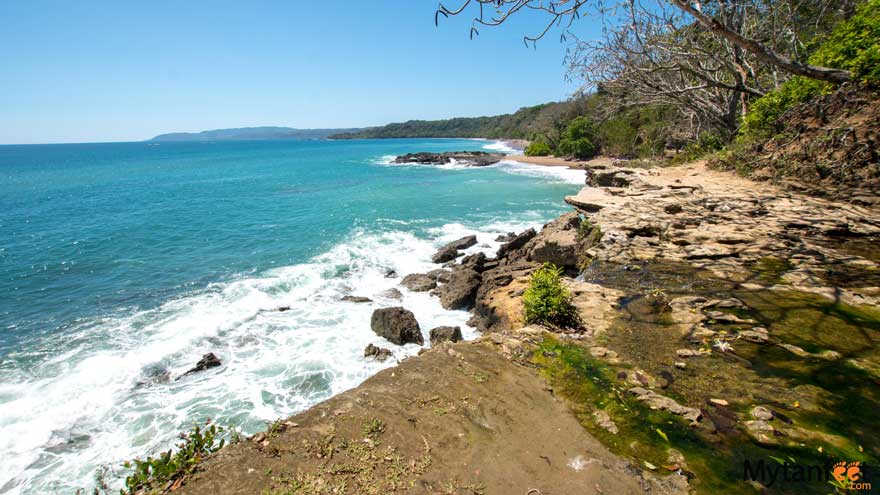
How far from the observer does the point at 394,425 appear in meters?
3.68

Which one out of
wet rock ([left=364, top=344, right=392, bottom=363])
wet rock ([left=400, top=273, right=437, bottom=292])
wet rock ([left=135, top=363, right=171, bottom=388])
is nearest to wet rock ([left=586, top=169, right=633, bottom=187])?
wet rock ([left=400, top=273, right=437, bottom=292])

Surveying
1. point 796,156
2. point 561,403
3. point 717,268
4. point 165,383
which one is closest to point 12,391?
point 165,383

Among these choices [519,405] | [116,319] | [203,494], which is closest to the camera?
[203,494]

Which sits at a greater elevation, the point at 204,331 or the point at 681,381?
the point at 681,381

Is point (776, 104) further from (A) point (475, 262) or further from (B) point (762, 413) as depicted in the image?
(B) point (762, 413)

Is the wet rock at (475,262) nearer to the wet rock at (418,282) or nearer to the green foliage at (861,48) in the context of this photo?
the wet rock at (418,282)

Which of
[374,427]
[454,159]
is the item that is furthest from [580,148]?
[374,427]

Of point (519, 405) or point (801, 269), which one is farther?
point (801, 269)

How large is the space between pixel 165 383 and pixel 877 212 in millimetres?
16316

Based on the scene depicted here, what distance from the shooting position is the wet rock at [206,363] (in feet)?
30.4

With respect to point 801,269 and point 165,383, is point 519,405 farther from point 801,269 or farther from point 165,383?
point 165,383

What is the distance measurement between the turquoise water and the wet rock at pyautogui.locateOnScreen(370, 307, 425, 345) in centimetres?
32

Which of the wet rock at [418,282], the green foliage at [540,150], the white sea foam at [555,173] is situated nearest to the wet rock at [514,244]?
the wet rock at [418,282]

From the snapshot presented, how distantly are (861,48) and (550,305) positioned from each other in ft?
37.7
